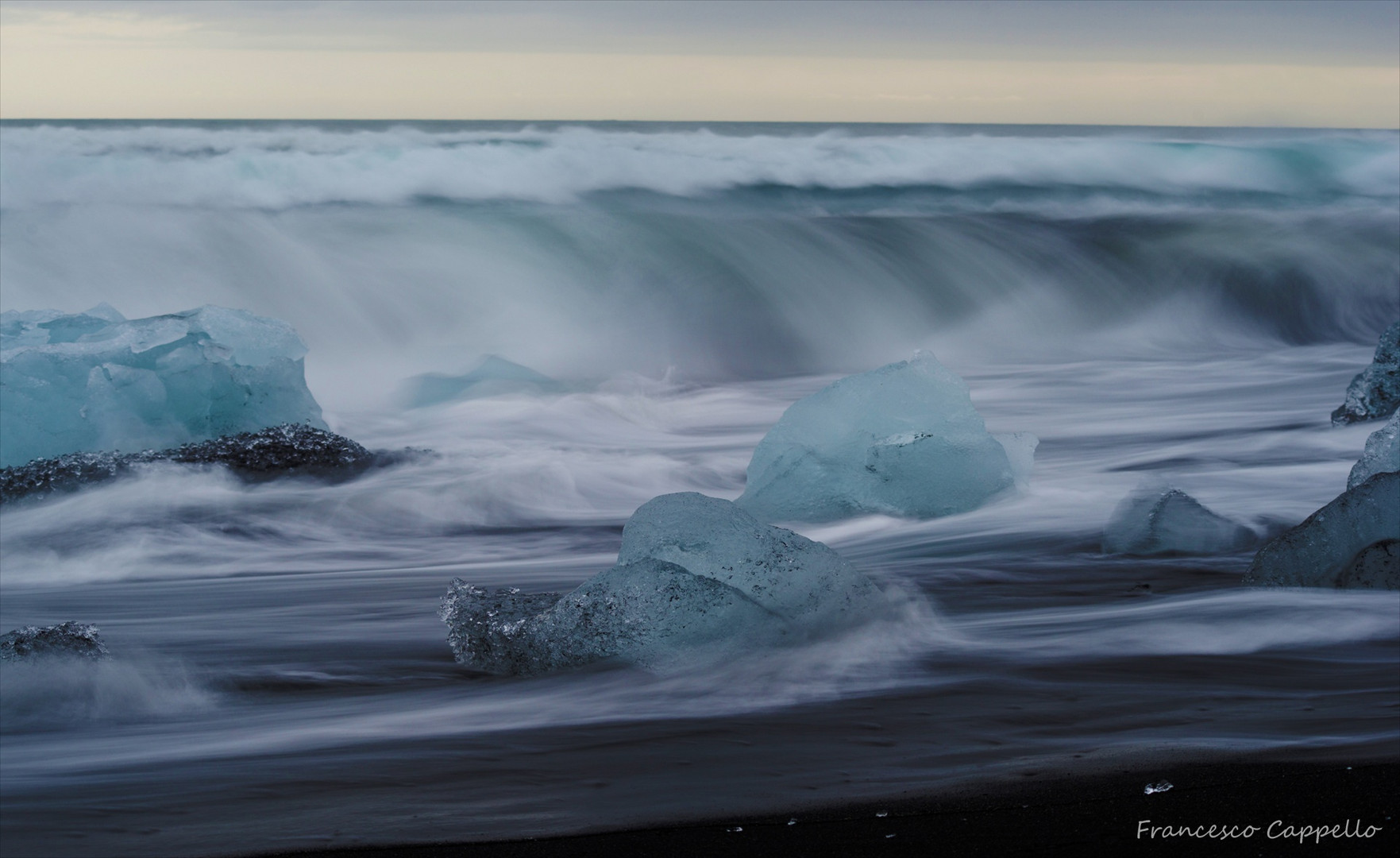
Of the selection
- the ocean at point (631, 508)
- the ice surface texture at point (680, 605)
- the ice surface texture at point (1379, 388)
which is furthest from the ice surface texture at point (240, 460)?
the ice surface texture at point (1379, 388)

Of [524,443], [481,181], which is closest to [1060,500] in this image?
[524,443]

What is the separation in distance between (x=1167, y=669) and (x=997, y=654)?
391mm

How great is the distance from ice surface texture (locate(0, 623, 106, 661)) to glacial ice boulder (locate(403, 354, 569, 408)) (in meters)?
5.34

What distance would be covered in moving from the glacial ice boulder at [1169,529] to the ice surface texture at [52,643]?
9.75 feet

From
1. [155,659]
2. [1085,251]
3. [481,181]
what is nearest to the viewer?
[155,659]

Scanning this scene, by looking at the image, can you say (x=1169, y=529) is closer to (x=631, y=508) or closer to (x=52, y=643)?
(x=631, y=508)

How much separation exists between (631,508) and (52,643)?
3.06m

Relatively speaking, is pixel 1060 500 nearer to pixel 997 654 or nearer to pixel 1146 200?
pixel 997 654

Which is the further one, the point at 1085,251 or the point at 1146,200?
the point at 1146,200

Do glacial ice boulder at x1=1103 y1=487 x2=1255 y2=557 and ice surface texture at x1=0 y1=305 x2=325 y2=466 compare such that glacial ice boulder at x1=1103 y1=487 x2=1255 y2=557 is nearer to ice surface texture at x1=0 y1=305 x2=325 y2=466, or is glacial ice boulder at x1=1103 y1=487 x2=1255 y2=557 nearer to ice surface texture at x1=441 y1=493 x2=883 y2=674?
ice surface texture at x1=441 y1=493 x2=883 y2=674

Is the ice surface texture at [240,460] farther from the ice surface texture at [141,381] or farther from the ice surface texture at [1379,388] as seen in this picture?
Answer: the ice surface texture at [1379,388]

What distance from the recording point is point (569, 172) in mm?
16734

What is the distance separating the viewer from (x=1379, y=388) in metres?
6.23

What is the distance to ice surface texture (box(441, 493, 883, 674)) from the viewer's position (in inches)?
128
